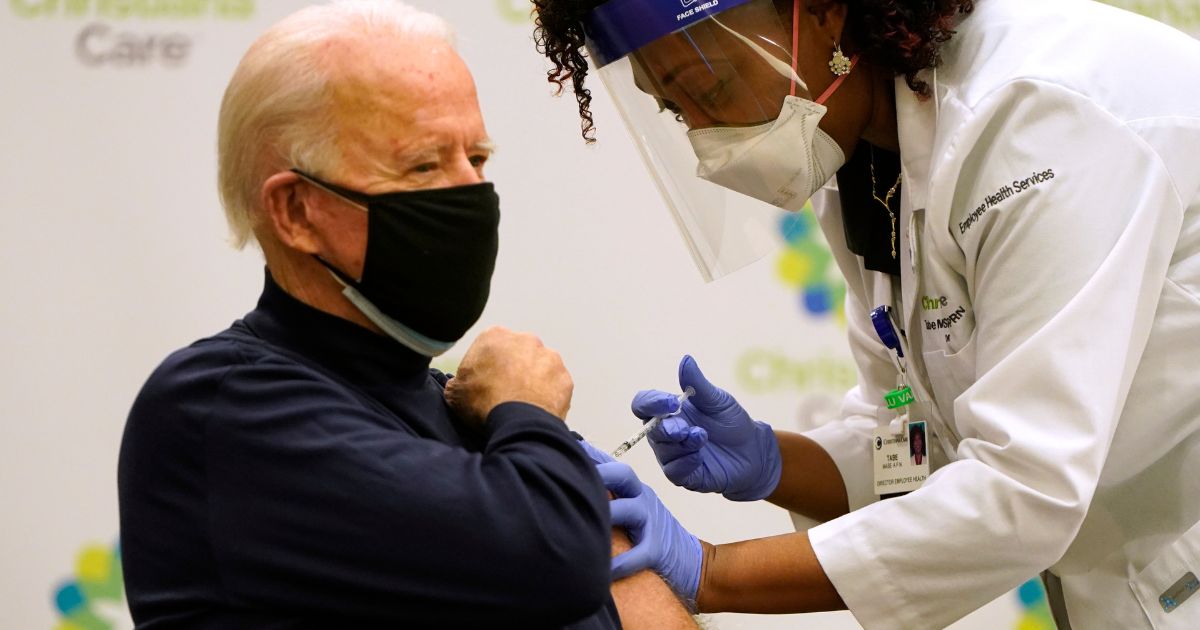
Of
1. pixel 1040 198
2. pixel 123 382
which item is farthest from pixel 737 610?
pixel 123 382

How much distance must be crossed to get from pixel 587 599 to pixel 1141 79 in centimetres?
92

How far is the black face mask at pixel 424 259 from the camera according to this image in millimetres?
1050

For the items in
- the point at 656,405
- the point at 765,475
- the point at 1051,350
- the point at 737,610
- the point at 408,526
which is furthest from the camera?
the point at 765,475

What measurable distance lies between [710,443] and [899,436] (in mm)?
280

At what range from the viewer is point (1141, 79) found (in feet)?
4.58

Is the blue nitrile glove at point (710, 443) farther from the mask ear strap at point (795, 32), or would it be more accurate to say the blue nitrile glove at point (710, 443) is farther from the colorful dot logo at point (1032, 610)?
the colorful dot logo at point (1032, 610)

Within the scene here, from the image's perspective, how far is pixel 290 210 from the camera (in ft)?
3.50

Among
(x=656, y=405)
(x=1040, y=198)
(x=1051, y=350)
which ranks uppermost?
(x=1040, y=198)

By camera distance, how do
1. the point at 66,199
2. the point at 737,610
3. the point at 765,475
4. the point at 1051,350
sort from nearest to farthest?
1. the point at 1051,350
2. the point at 737,610
3. the point at 765,475
4. the point at 66,199

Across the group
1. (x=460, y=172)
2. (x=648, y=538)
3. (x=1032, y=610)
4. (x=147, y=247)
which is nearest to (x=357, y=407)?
(x=460, y=172)

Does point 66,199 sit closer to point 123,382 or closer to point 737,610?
point 123,382

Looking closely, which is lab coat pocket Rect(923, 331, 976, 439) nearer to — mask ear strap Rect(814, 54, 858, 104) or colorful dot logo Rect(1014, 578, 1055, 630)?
mask ear strap Rect(814, 54, 858, 104)

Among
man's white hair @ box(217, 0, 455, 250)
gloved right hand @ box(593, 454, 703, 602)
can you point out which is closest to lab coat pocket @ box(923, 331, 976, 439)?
gloved right hand @ box(593, 454, 703, 602)

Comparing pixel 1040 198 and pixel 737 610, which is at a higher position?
pixel 1040 198
